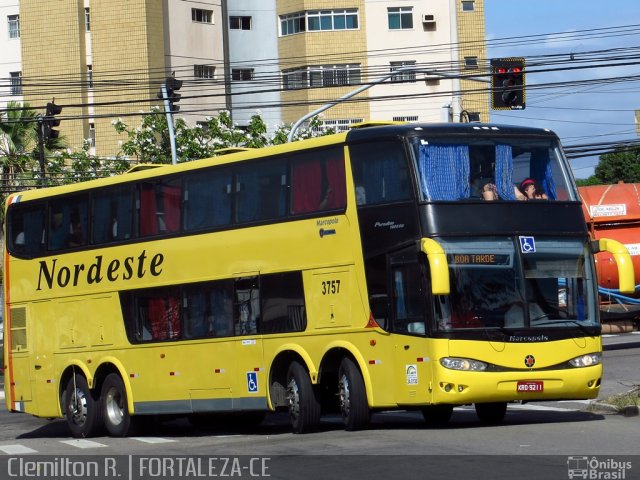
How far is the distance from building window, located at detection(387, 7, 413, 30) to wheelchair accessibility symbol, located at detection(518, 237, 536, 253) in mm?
43172

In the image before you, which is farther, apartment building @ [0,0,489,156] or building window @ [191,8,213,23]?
building window @ [191,8,213,23]

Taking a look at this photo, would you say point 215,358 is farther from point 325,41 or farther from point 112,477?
point 325,41

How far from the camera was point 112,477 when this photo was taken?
1343 centimetres

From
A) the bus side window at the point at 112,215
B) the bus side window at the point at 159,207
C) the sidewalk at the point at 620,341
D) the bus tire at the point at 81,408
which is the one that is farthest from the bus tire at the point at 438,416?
the sidewalk at the point at 620,341

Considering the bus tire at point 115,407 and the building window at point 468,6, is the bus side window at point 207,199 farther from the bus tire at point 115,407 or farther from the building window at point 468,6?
the building window at point 468,6

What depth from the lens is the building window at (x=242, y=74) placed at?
5962cm

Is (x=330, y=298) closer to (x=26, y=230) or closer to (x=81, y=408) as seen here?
(x=81, y=408)

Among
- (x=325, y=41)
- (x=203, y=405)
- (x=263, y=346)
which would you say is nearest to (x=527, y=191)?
(x=263, y=346)

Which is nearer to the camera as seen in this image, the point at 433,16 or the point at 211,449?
the point at 211,449

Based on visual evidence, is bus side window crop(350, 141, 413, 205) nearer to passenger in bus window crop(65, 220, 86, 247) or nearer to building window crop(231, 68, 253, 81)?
passenger in bus window crop(65, 220, 86, 247)

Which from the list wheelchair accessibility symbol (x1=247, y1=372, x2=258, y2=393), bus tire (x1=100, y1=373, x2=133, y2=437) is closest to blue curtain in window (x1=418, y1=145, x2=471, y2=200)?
wheelchair accessibility symbol (x1=247, y1=372, x2=258, y2=393)

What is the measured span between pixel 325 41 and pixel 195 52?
18.7 ft

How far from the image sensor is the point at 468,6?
59344 millimetres

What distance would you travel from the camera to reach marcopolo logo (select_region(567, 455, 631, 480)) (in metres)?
11.1
